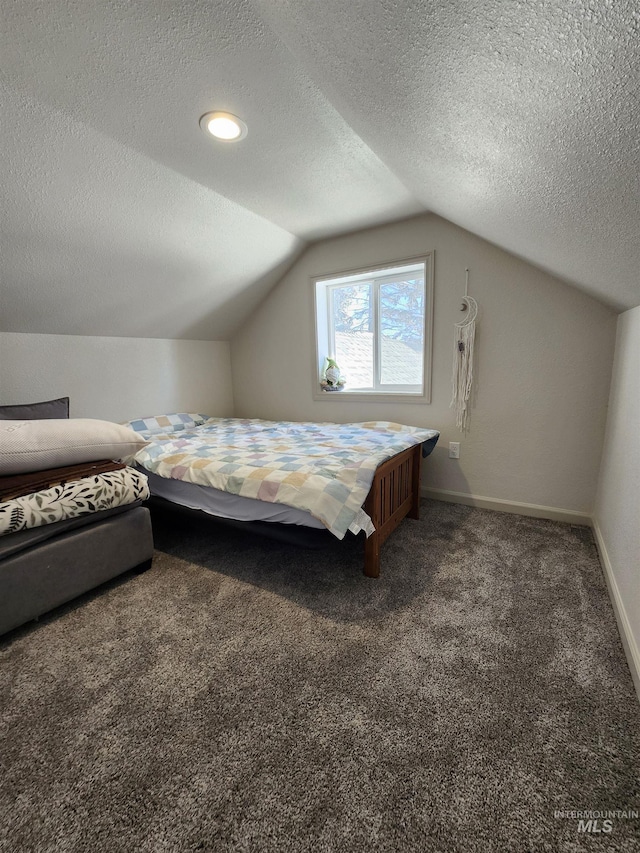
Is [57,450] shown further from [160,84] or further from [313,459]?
[160,84]

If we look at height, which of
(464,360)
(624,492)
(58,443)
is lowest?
(624,492)

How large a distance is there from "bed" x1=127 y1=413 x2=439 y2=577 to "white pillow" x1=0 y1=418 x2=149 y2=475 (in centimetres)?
28

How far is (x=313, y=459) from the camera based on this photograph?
6.21 feet

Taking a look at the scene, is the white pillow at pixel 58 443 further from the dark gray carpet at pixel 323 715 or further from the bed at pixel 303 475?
the dark gray carpet at pixel 323 715

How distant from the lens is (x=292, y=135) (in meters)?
1.65

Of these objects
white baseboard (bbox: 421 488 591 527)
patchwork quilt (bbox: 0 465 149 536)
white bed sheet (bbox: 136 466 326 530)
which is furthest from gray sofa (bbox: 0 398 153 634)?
white baseboard (bbox: 421 488 591 527)

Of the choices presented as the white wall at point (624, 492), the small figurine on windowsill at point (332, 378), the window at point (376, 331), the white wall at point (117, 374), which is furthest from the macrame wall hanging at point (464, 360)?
the white wall at point (117, 374)

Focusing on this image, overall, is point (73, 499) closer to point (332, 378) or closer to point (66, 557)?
point (66, 557)

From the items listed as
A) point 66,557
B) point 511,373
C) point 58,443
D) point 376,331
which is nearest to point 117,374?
point 58,443

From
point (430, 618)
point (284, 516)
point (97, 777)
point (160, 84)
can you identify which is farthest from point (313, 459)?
point (160, 84)

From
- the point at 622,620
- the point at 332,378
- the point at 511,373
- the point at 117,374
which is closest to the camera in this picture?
the point at 622,620

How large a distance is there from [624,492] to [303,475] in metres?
1.49

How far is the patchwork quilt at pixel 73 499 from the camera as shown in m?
1.39

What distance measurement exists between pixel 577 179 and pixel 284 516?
1562 millimetres
